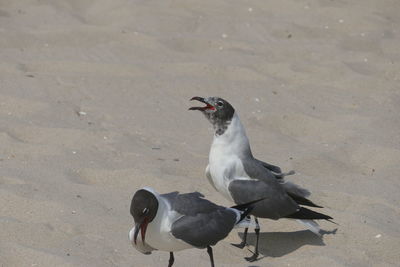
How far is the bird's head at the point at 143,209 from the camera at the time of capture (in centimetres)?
368

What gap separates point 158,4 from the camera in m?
8.55

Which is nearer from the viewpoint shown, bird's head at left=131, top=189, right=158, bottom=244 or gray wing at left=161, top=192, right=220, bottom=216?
bird's head at left=131, top=189, right=158, bottom=244

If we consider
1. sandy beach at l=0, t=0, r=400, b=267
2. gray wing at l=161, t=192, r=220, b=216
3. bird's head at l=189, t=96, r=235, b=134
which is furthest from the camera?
bird's head at l=189, t=96, r=235, b=134

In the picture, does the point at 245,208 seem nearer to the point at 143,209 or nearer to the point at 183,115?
the point at 143,209

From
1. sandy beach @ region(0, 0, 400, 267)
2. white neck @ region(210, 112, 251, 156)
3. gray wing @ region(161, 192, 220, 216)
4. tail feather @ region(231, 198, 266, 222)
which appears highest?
white neck @ region(210, 112, 251, 156)

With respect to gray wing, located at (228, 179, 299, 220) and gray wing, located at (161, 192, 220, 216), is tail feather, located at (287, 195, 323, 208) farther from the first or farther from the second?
gray wing, located at (161, 192, 220, 216)

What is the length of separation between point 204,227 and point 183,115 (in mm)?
2418

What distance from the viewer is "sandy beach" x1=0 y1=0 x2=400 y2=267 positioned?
4.51 metres

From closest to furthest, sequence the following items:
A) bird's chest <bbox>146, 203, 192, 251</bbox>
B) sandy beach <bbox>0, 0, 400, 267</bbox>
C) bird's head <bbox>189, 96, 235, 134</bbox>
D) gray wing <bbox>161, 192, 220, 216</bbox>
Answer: bird's chest <bbox>146, 203, 192, 251</bbox> < gray wing <bbox>161, 192, 220, 216</bbox> < sandy beach <bbox>0, 0, 400, 267</bbox> < bird's head <bbox>189, 96, 235, 134</bbox>

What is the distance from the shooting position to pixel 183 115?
248 inches

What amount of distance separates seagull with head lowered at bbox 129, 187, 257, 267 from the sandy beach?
0.34 m

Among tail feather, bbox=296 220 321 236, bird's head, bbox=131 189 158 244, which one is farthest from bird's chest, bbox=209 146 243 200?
bird's head, bbox=131 189 158 244

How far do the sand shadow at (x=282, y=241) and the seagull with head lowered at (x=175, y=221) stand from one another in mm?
588

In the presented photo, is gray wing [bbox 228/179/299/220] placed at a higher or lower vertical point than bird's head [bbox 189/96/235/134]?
lower
